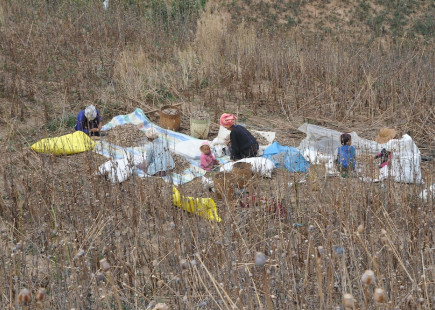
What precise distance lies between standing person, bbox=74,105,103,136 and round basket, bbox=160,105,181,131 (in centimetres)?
92

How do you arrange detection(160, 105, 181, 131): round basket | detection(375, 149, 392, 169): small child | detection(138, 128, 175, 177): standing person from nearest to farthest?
detection(138, 128, 175, 177): standing person → detection(375, 149, 392, 169): small child → detection(160, 105, 181, 131): round basket

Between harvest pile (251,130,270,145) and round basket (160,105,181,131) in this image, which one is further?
round basket (160,105,181,131)

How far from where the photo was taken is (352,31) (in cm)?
1984

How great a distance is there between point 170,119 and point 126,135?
0.72 metres

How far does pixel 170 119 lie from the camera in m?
7.27

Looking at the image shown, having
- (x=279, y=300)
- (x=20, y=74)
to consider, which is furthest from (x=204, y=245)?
(x=20, y=74)

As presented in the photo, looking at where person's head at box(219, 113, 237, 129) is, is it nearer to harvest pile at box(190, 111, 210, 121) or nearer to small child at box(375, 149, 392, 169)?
harvest pile at box(190, 111, 210, 121)

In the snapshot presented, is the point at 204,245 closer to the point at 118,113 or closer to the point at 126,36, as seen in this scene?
the point at 118,113

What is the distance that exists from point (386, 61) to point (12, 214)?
683 cm

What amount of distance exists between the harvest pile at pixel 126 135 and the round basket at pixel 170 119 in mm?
402

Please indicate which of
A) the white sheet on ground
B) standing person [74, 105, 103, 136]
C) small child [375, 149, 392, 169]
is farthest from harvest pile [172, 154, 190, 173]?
small child [375, 149, 392, 169]

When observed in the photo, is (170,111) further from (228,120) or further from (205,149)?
(205,149)

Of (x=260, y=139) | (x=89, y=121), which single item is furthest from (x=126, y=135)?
(x=260, y=139)

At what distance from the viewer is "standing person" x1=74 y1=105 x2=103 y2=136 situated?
6.54 meters
